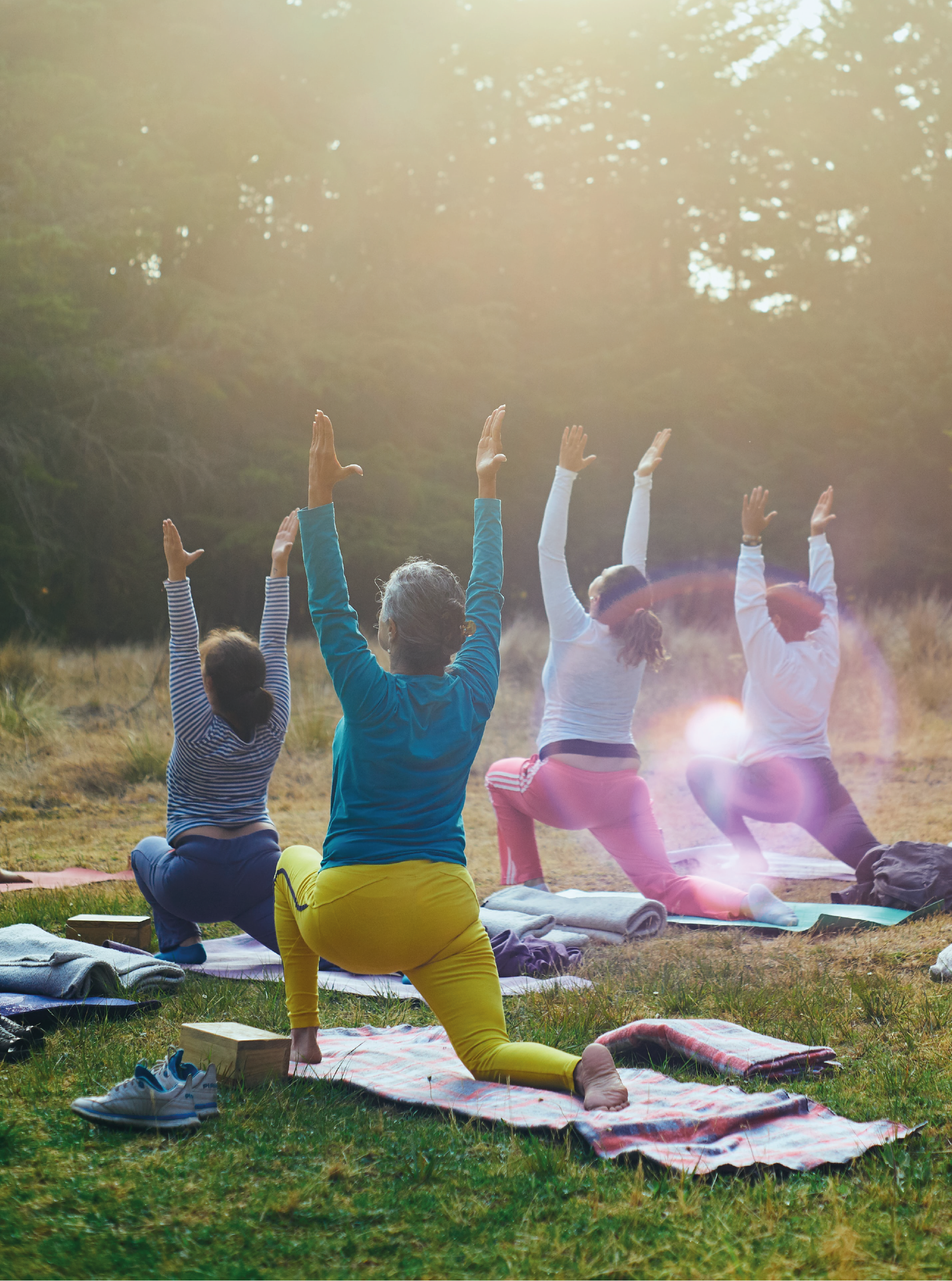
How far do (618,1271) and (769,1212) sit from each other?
0.32 meters

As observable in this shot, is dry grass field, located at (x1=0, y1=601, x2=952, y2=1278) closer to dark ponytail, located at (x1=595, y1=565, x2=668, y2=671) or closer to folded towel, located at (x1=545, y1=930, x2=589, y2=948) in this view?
folded towel, located at (x1=545, y1=930, x2=589, y2=948)

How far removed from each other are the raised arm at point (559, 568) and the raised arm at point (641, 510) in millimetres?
478

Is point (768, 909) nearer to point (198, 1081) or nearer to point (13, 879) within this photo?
point (198, 1081)

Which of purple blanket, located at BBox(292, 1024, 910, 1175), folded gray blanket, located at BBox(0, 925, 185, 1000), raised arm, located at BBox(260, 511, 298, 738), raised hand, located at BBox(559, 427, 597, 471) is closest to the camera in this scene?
purple blanket, located at BBox(292, 1024, 910, 1175)

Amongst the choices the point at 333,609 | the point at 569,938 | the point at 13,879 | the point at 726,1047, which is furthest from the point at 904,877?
the point at 13,879

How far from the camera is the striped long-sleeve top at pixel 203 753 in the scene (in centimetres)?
357

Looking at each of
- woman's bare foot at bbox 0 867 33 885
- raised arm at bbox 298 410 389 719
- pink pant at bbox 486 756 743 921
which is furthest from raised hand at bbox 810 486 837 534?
woman's bare foot at bbox 0 867 33 885

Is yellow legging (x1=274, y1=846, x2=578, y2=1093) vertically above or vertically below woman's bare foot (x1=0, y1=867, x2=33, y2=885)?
above

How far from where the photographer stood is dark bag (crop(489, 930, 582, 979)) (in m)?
3.82

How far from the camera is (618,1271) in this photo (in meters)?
1.78

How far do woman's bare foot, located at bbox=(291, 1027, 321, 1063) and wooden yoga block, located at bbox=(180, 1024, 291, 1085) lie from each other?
0.05 metres

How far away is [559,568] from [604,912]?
1.40 meters

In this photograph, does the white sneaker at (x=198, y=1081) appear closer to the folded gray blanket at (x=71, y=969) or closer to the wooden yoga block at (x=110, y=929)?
the folded gray blanket at (x=71, y=969)

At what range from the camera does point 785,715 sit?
5117 millimetres
